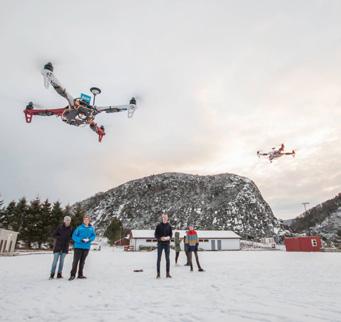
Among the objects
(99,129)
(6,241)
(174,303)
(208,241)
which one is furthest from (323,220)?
(174,303)

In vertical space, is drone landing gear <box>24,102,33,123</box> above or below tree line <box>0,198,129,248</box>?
above

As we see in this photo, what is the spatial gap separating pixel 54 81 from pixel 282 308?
42.2ft

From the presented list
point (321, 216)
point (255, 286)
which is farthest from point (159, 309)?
point (321, 216)

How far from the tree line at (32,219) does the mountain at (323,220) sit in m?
135

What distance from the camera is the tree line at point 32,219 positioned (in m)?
38.4

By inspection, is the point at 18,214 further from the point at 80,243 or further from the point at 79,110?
the point at 80,243

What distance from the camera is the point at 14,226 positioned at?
42219mm

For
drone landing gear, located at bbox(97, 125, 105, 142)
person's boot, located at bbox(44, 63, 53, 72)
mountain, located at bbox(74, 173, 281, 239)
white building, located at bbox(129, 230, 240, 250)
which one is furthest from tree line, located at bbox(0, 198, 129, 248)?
mountain, located at bbox(74, 173, 281, 239)

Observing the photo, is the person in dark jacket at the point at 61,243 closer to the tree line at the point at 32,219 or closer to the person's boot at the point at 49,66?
the person's boot at the point at 49,66

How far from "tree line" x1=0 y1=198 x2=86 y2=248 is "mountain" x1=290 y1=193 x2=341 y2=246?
135 metres

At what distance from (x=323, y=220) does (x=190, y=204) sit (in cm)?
8647

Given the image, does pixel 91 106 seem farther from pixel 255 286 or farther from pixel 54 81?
pixel 255 286

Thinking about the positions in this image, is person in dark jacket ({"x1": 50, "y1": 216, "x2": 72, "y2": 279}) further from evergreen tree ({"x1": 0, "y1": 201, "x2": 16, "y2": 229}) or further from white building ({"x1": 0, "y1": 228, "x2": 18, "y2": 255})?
evergreen tree ({"x1": 0, "y1": 201, "x2": 16, "y2": 229})

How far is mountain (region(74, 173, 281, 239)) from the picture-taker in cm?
11980
